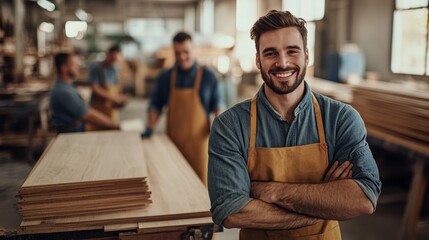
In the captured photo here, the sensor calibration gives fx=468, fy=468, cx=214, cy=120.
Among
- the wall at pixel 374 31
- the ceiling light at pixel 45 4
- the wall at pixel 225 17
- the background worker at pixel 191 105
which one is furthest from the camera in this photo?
the wall at pixel 225 17

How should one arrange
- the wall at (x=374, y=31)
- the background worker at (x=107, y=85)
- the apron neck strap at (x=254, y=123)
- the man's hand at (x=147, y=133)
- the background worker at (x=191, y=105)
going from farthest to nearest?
the wall at (x=374, y=31), the background worker at (x=107, y=85), the background worker at (x=191, y=105), the man's hand at (x=147, y=133), the apron neck strap at (x=254, y=123)

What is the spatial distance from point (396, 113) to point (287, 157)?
2635 mm

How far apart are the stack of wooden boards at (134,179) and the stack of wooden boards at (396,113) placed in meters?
2.01

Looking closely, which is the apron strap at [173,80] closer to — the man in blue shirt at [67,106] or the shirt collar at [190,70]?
the shirt collar at [190,70]

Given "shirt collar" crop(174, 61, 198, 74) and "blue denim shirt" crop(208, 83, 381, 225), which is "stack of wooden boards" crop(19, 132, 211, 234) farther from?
"shirt collar" crop(174, 61, 198, 74)

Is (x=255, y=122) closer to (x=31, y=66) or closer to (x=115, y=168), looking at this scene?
(x=115, y=168)

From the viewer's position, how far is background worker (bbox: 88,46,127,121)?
6.34m

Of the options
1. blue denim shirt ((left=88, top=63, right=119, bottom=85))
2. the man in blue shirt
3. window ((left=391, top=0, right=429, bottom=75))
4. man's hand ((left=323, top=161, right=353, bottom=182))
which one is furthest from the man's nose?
window ((left=391, top=0, right=429, bottom=75))

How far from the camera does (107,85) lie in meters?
6.64

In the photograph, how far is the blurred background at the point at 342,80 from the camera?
401cm

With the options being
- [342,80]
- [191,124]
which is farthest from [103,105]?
[342,80]

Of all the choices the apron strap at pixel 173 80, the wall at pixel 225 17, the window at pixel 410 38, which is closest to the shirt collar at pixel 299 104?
the apron strap at pixel 173 80

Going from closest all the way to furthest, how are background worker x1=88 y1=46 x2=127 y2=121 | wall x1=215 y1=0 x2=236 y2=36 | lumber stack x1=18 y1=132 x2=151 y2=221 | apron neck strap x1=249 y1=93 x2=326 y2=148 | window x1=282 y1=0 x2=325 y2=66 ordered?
1. apron neck strap x1=249 y1=93 x2=326 y2=148
2. lumber stack x1=18 y1=132 x2=151 y2=221
3. background worker x1=88 y1=46 x2=127 y2=121
4. window x1=282 y1=0 x2=325 y2=66
5. wall x1=215 y1=0 x2=236 y2=36

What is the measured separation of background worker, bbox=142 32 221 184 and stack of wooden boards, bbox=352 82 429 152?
1512 mm
